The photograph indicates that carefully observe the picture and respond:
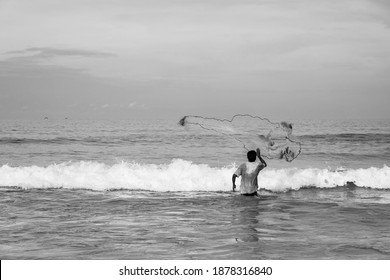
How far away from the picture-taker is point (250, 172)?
42.7 ft

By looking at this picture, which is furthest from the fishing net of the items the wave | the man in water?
→ the wave

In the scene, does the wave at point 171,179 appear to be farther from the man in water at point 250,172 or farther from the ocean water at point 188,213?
the man in water at point 250,172

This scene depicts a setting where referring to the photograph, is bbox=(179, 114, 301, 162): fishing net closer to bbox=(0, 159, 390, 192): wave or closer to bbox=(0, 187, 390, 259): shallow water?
bbox=(0, 187, 390, 259): shallow water

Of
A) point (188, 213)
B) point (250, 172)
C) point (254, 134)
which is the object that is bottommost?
point (188, 213)

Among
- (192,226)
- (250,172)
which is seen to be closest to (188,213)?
(192,226)

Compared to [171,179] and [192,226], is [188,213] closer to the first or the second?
[192,226]

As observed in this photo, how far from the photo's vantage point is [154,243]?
29.6 ft

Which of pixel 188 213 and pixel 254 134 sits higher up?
pixel 254 134

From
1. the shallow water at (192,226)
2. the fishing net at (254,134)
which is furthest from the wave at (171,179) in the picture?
the fishing net at (254,134)

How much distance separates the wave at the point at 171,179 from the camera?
17.6m

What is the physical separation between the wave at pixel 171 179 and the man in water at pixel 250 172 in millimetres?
4009

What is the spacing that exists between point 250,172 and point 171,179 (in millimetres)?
5920

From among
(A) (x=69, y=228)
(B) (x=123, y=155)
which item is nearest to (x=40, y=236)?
(A) (x=69, y=228)
